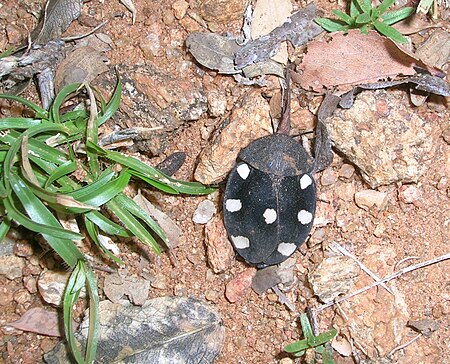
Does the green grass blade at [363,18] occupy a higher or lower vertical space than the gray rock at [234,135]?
higher

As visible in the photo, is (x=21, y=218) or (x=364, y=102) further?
(x=364, y=102)

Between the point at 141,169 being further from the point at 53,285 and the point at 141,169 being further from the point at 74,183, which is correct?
the point at 53,285

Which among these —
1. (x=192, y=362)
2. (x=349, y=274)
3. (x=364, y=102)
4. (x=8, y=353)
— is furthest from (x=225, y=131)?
(x=8, y=353)

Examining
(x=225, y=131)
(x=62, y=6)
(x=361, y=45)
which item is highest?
(x=62, y=6)

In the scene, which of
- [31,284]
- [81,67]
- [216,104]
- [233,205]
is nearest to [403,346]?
[233,205]

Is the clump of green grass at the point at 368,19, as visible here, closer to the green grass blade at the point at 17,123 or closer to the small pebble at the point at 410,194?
the small pebble at the point at 410,194

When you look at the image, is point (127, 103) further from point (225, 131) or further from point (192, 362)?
point (192, 362)

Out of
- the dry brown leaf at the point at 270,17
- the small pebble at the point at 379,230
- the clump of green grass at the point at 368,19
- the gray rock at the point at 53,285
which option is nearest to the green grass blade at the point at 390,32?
the clump of green grass at the point at 368,19
